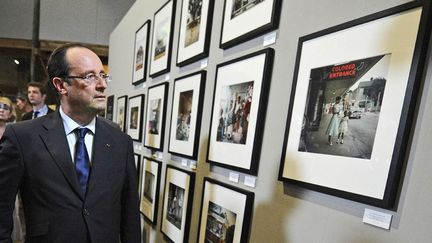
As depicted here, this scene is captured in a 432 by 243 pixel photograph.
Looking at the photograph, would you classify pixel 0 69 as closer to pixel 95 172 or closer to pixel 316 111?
pixel 95 172

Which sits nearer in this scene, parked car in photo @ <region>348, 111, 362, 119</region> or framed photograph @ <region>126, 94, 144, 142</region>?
parked car in photo @ <region>348, 111, 362, 119</region>

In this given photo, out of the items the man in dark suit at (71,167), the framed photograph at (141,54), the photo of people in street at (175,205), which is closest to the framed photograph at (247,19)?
the man in dark suit at (71,167)

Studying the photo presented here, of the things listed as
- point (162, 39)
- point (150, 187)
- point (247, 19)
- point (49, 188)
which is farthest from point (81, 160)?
point (162, 39)

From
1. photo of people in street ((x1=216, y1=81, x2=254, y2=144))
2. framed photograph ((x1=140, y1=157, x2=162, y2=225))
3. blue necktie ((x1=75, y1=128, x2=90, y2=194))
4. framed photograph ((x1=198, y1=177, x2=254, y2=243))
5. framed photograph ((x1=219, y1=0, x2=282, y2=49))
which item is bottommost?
framed photograph ((x1=140, y1=157, x2=162, y2=225))

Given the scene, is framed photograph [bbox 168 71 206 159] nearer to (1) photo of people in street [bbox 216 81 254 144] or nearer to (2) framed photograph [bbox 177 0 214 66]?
(2) framed photograph [bbox 177 0 214 66]

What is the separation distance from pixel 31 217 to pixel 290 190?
1195 millimetres

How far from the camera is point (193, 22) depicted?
202cm

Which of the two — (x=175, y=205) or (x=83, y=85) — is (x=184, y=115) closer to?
(x=175, y=205)

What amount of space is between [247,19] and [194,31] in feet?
2.16

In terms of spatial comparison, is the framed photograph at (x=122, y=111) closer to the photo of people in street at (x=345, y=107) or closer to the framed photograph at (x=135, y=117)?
the framed photograph at (x=135, y=117)

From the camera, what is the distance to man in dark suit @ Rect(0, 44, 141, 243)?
1230 mm

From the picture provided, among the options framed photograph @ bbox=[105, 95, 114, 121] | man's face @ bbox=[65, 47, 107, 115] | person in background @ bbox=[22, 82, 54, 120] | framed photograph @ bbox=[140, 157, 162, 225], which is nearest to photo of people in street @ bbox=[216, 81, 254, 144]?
man's face @ bbox=[65, 47, 107, 115]

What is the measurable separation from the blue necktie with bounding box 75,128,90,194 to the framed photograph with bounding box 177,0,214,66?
939 millimetres

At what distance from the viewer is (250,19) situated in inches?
55.1
